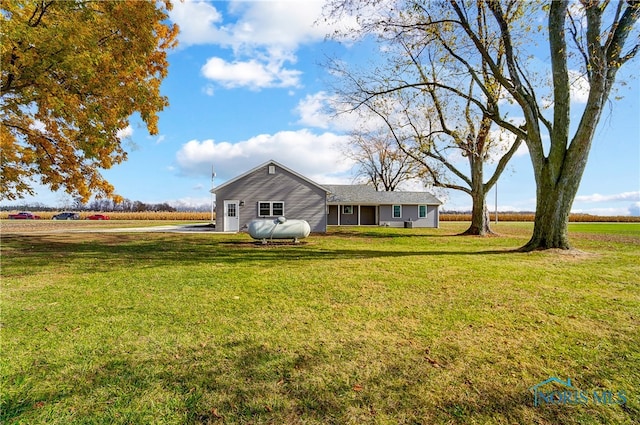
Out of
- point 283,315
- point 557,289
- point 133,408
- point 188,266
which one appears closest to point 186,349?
point 133,408

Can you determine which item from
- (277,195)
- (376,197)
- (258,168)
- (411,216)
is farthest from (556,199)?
(376,197)

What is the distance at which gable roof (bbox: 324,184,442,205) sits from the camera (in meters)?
30.9

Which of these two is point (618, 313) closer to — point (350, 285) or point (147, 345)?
point (350, 285)

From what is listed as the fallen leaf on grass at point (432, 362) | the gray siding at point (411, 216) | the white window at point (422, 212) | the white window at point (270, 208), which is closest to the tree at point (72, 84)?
the fallen leaf on grass at point (432, 362)

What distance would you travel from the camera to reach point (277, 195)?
73.8ft

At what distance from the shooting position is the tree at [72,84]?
748 cm

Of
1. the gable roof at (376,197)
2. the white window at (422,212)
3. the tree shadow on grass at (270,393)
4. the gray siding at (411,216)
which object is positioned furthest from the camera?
the white window at (422,212)

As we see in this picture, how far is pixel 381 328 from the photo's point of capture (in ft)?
13.2

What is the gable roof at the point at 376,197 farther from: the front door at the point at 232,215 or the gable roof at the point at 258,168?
the front door at the point at 232,215

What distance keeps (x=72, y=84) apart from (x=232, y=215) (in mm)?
14108

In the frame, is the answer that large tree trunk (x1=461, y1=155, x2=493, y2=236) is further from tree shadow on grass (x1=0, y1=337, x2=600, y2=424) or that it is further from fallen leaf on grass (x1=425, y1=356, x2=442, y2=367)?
tree shadow on grass (x1=0, y1=337, x2=600, y2=424)

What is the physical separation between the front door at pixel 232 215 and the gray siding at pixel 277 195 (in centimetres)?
22

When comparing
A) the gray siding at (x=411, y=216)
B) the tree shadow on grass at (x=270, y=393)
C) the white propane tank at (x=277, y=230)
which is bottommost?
the tree shadow on grass at (x=270, y=393)

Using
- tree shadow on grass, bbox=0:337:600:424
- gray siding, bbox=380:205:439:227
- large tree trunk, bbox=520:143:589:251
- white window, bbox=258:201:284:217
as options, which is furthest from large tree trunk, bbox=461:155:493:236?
tree shadow on grass, bbox=0:337:600:424
